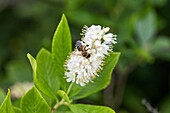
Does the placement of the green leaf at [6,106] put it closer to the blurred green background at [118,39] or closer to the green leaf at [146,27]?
the blurred green background at [118,39]

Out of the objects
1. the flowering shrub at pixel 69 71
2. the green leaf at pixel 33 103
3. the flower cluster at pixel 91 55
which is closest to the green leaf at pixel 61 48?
the flowering shrub at pixel 69 71

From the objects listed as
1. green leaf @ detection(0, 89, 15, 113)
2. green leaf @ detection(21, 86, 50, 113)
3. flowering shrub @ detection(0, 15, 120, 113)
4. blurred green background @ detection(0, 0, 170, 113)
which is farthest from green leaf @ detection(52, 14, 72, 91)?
blurred green background @ detection(0, 0, 170, 113)

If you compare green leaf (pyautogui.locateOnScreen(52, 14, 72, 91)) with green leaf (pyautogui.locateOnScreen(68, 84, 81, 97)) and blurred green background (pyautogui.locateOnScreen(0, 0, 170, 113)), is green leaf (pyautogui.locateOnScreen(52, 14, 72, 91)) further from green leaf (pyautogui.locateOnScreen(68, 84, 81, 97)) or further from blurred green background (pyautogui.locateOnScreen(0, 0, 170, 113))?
blurred green background (pyautogui.locateOnScreen(0, 0, 170, 113))

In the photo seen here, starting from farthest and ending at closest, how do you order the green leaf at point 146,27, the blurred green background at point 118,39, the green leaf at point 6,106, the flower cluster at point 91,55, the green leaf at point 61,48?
the green leaf at point 146,27 → the blurred green background at point 118,39 → the green leaf at point 61,48 → the flower cluster at point 91,55 → the green leaf at point 6,106

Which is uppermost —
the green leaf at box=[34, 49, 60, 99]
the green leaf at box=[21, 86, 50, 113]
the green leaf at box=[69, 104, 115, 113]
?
the green leaf at box=[34, 49, 60, 99]

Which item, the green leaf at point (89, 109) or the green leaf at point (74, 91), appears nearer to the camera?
the green leaf at point (89, 109)

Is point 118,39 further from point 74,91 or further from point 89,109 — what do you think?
point 89,109
